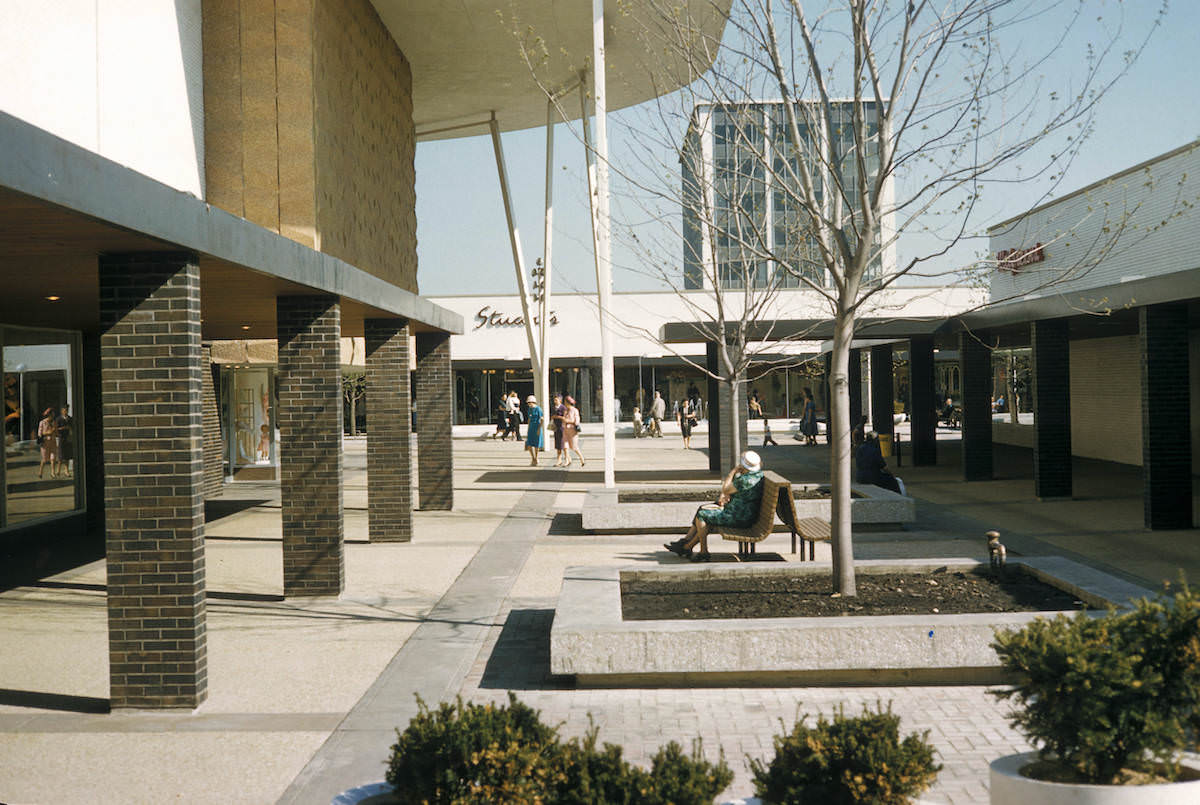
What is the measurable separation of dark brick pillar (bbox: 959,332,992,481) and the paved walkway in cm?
564

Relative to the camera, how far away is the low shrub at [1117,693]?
3.70 metres

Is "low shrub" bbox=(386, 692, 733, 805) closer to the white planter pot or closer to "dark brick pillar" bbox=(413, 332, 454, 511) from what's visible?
the white planter pot

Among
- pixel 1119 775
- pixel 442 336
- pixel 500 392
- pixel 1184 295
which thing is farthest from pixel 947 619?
pixel 500 392

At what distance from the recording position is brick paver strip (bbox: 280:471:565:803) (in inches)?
217

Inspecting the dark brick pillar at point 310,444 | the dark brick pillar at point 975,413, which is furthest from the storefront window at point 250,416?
the dark brick pillar at point 975,413

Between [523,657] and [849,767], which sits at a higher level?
[849,767]

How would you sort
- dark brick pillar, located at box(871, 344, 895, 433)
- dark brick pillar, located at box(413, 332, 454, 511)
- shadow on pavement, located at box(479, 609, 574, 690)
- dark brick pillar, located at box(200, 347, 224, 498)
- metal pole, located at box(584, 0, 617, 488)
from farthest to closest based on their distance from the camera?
dark brick pillar, located at box(871, 344, 895, 433)
dark brick pillar, located at box(200, 347, 224, 498)
dark brick pillar, located at box(413, 332, 454, 511)
metal pole, located at box(584, 0, 617, 488)
shadow on pavement, located at box(479, 609, 574, 690)

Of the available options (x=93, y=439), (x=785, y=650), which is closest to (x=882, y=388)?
(x=93, y=439)

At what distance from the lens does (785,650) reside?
22.6 ft

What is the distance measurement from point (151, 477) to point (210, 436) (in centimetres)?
1591

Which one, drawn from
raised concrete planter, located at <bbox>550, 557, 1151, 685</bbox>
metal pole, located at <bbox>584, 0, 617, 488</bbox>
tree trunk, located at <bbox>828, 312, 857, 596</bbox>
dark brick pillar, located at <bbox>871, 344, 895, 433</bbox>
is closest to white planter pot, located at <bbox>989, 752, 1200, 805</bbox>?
raised concrete planter, located at <bbox>550, 557, 1151, 685</bbox>

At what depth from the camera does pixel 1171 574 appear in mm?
10617

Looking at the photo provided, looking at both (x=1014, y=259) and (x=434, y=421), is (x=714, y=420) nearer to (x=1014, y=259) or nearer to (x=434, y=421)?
(x=434, y=421)

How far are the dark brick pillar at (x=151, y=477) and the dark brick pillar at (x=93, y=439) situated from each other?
9.69 metres
